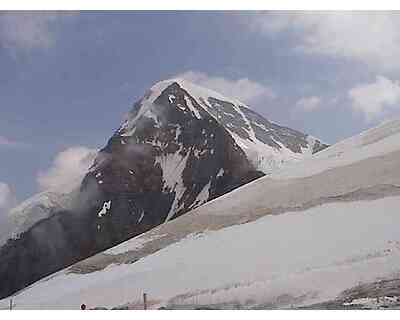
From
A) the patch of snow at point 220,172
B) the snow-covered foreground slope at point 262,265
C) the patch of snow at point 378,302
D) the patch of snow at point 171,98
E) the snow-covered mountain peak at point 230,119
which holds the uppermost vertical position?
the patch of snow at point 171,98

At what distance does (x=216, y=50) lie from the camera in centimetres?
612

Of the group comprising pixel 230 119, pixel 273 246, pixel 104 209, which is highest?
pixel 230 119

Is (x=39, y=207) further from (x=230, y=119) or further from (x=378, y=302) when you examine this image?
(x=378, y=302)

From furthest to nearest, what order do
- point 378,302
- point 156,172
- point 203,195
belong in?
point 156,172
point 203,195
point 378,302

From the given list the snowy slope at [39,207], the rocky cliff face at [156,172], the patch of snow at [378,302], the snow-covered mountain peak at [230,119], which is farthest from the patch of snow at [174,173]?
the patch of snow at [378,302]

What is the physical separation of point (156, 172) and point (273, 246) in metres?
1.19

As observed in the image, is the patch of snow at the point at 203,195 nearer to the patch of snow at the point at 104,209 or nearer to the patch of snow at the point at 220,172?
the patch of snow at the point at 220,172

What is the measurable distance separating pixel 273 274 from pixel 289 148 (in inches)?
41.7

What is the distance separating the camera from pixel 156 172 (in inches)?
246

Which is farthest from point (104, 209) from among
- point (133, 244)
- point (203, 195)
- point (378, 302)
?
point (378, 302)

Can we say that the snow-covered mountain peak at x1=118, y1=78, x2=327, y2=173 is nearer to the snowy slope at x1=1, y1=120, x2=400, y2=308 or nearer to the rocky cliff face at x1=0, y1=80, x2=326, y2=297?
the rocky cliff face at x1=0, y1=80, x2=326, y2=297

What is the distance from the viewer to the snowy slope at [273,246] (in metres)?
5.66

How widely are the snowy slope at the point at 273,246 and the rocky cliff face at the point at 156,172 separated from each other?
12cm
